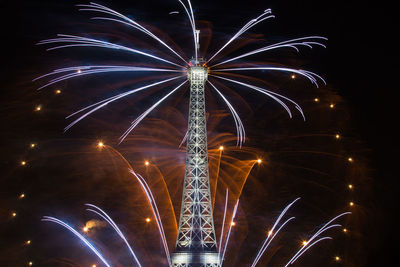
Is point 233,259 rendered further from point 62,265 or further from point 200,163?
point 62,265

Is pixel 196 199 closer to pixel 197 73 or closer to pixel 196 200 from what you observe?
pixel 196 200

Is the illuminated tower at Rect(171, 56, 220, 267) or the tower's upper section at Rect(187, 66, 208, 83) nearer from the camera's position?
the illuminated tower at Rect(171, 56, 220, 267)

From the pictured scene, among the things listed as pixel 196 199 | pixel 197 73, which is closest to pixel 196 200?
pixel 196 199

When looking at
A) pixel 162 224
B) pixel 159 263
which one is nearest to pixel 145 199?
pixel 162 224

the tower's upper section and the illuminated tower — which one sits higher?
the tower's upper section

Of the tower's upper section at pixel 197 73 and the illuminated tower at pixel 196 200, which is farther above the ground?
the tower's upper section at pixel 197 73

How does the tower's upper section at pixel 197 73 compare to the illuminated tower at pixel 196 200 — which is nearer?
the illuminated tower at pixel 196 200
